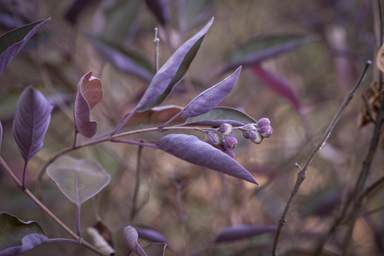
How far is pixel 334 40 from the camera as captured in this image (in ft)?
3.07

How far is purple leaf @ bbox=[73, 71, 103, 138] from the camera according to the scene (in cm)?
34

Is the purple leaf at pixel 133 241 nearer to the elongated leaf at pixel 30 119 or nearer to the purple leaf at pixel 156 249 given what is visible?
the purple leaf at pixel 156 249

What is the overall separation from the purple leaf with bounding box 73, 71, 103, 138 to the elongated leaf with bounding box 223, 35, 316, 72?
34cm

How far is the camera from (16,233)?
35cm

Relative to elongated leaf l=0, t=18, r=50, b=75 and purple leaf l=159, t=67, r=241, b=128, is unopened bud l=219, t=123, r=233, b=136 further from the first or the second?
elongated leaf l=0, t=18, r=50, b=75

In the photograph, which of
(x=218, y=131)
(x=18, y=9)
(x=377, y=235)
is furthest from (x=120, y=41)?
(x=377, y=235)

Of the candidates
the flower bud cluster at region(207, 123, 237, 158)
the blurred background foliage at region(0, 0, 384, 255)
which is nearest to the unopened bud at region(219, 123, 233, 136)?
the flower bud cluster at region(207, 123, 237, 158)

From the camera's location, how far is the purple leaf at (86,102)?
1.12ft

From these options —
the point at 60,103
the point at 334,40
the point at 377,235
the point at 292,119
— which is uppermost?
the point at 334,40

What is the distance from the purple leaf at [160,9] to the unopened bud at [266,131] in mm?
349

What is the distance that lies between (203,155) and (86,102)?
0.47 feet

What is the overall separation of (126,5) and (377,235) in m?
0.90

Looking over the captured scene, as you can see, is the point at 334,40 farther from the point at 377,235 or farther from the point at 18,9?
the point at 18,9

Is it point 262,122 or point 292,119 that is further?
point 292,119
